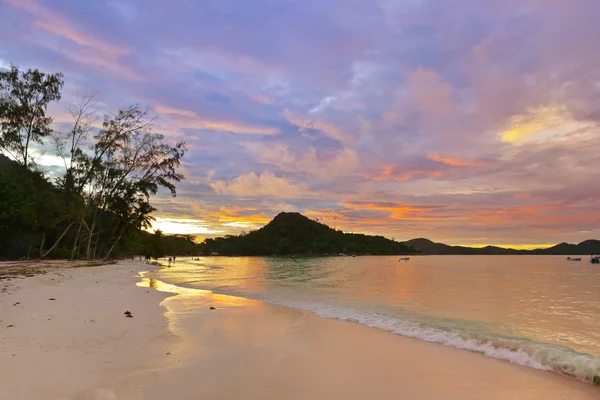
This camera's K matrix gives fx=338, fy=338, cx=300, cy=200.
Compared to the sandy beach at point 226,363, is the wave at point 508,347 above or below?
below

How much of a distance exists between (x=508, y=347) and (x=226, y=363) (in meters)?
6.57

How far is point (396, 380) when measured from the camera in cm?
546

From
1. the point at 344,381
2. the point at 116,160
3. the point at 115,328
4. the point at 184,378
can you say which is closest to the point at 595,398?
the point at 344,381

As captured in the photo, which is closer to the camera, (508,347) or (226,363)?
(226,363)

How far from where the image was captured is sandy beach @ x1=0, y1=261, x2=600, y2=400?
4645mm

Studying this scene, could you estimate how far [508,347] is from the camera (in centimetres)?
796

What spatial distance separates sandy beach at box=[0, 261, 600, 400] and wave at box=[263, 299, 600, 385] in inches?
18.1

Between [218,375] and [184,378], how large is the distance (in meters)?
0.51

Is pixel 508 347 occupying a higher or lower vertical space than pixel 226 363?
lower

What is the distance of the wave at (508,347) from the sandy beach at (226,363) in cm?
46

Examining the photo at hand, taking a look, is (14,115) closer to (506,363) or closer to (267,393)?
(267,393)

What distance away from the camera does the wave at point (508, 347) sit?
21.5ft

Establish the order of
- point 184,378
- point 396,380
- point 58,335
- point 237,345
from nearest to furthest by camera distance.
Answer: point 184,378 < point 396,380 < point 58,335 < point 237,345

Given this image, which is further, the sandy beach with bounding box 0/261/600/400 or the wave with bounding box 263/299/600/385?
the wave with bounding box 263/299/600/385
